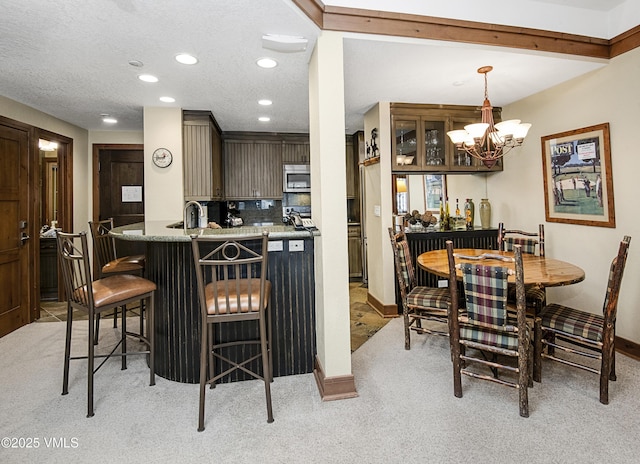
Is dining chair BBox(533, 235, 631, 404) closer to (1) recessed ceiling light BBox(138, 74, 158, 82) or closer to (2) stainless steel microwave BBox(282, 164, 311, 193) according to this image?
(1) recessed ceiling light BBox(138, 74, 158, 82)

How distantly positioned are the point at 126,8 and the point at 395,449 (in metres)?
2.86

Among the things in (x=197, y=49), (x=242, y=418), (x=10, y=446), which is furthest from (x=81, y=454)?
(x=197, y=49)

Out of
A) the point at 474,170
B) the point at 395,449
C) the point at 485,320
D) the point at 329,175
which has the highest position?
the point at 474,170

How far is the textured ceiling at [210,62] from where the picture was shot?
204cm

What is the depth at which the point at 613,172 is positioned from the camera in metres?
2.93

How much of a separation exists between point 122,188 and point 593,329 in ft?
18.3

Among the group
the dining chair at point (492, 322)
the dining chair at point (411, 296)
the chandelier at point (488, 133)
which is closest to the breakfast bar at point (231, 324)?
the dining chair at point (411, 296)

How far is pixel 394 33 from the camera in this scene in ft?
A: 7.67

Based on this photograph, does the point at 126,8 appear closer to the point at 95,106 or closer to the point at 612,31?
the point at 95,106

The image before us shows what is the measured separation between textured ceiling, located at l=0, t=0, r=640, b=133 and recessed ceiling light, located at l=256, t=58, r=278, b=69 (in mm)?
52

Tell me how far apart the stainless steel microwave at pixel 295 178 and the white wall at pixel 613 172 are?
287 cm

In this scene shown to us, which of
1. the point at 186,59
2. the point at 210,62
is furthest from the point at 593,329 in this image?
the point at 186,59

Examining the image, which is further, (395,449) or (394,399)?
(394,399)

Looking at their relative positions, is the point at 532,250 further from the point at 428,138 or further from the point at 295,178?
the point at 295,178
